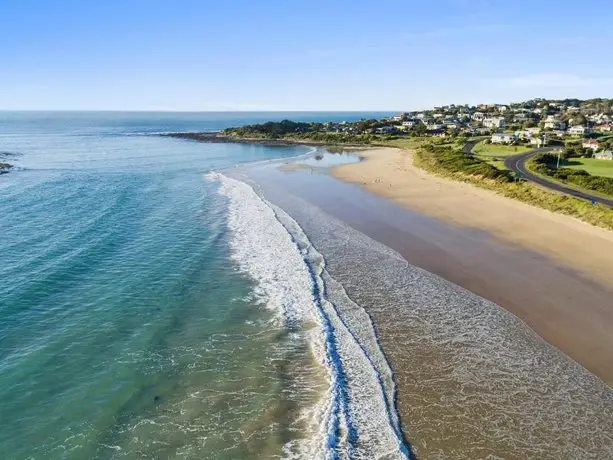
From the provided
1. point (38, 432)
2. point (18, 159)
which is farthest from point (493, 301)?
point (18, 159)

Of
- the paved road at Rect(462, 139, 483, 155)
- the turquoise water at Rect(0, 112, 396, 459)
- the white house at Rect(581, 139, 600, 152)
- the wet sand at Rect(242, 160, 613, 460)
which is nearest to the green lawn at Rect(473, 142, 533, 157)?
the paved road at Rect(462, 139, 483, 155)

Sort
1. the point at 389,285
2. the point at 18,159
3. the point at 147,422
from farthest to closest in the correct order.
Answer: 1. the point at 18,159
2. the point at 389,285
3. the point at 147,422

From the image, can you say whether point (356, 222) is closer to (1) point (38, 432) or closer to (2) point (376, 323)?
(2) point (376, 323)

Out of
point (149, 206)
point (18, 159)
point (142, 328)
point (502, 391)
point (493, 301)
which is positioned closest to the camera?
point (502, 391)

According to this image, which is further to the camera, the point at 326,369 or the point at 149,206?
the point at 149,206

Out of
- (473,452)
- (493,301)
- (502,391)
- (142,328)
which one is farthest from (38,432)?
(493,301)
